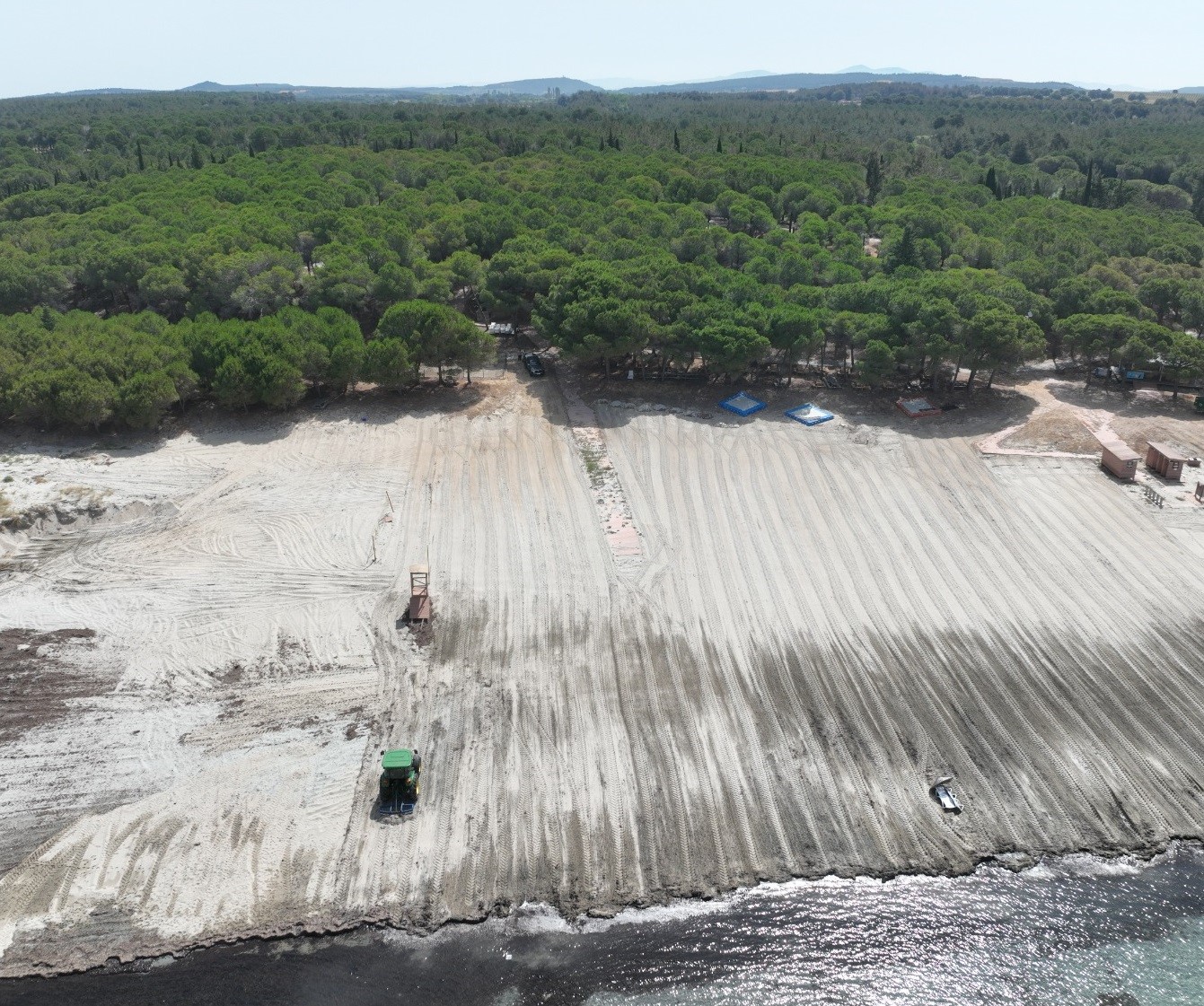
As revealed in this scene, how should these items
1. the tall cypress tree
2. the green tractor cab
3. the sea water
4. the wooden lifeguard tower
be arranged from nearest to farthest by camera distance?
the sea water
the green tractor cab
the wooden lifeguard tower
the tall cypress tree

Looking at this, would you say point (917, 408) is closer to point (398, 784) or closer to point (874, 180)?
point (398, 784)

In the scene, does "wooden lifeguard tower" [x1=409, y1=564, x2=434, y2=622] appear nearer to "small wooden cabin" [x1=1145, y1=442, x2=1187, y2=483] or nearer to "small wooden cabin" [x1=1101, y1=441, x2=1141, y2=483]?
"small wooden cabin" [x1=1101, y1=441, x2=1141, y2=483]

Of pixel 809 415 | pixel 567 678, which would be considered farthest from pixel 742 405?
pixel 567 678

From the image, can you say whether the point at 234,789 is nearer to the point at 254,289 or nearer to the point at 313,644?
the point at 313,644

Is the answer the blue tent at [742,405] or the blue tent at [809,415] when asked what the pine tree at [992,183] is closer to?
the blue tent at [809,415]

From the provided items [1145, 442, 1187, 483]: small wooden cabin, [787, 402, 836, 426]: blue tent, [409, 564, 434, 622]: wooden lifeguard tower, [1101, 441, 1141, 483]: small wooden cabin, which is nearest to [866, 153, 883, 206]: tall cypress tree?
[787, 402, 836, 426]: blue tent

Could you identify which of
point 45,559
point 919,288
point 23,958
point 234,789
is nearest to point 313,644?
point 234,789
